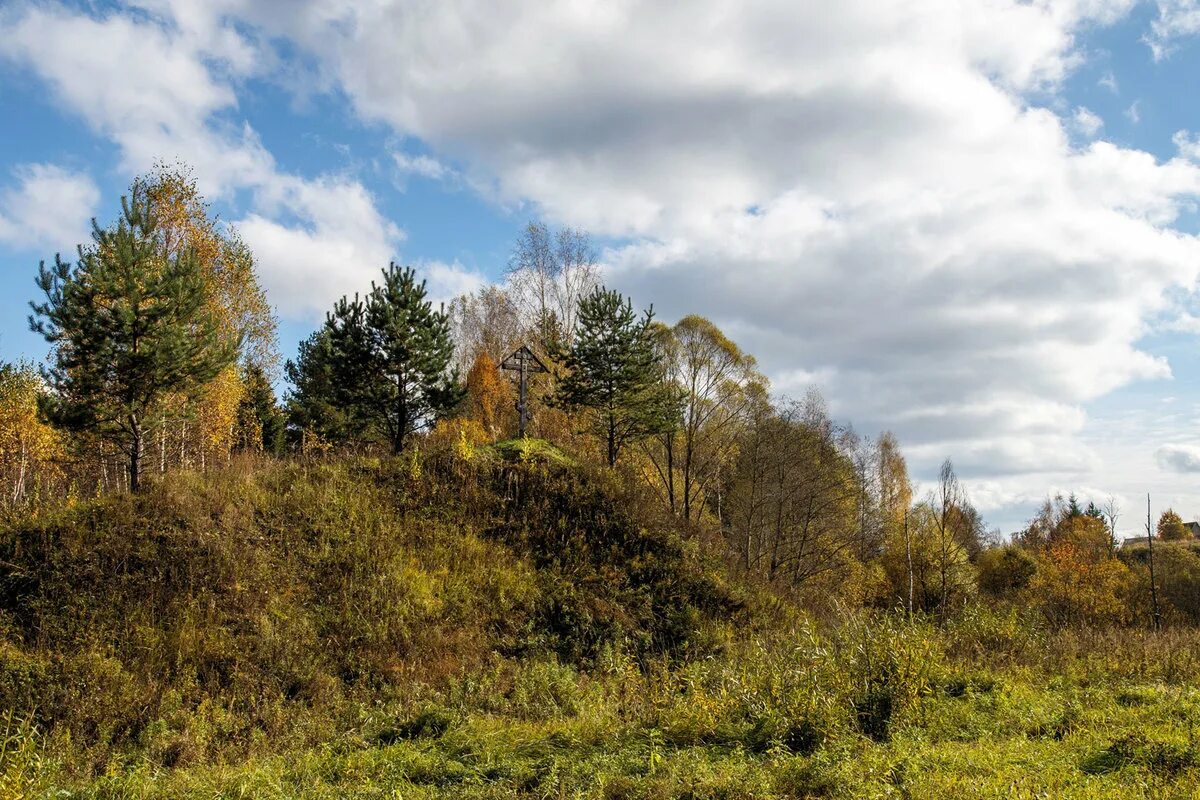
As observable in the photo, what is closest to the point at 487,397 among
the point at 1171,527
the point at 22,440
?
the point at 22,440

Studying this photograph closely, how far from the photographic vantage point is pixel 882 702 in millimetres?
9094

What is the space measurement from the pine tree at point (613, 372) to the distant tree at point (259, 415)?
14623mm

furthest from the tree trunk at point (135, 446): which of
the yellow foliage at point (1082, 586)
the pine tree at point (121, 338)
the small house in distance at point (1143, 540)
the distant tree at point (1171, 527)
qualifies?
the distant tree at point (1171, 527)

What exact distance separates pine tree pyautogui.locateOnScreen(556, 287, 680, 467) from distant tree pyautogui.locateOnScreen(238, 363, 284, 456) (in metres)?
14.6

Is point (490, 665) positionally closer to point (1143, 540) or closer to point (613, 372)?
point (613, 372)

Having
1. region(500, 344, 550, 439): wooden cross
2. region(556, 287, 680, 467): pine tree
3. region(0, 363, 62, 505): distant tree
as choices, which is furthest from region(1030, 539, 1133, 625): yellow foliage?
region(0, 363, 62, 505): distant tree

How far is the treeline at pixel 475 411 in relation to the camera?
16.5m

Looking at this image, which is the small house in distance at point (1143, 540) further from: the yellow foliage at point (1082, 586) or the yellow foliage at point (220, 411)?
the yellow foliage at point (220, 411)

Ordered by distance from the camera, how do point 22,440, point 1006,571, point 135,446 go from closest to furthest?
point 135,446 < point 22,440 < point 1006,571

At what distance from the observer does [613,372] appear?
24.6 meters

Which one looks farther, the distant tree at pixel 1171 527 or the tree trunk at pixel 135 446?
the distant tree at pixel 1171 527

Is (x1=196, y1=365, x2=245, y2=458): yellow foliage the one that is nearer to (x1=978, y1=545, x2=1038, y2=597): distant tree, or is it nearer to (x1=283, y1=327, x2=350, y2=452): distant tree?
(x1=283, y1=327, x2=350, y2=452): distant tree

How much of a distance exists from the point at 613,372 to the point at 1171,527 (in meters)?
70.8

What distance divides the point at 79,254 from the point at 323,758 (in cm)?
1396
